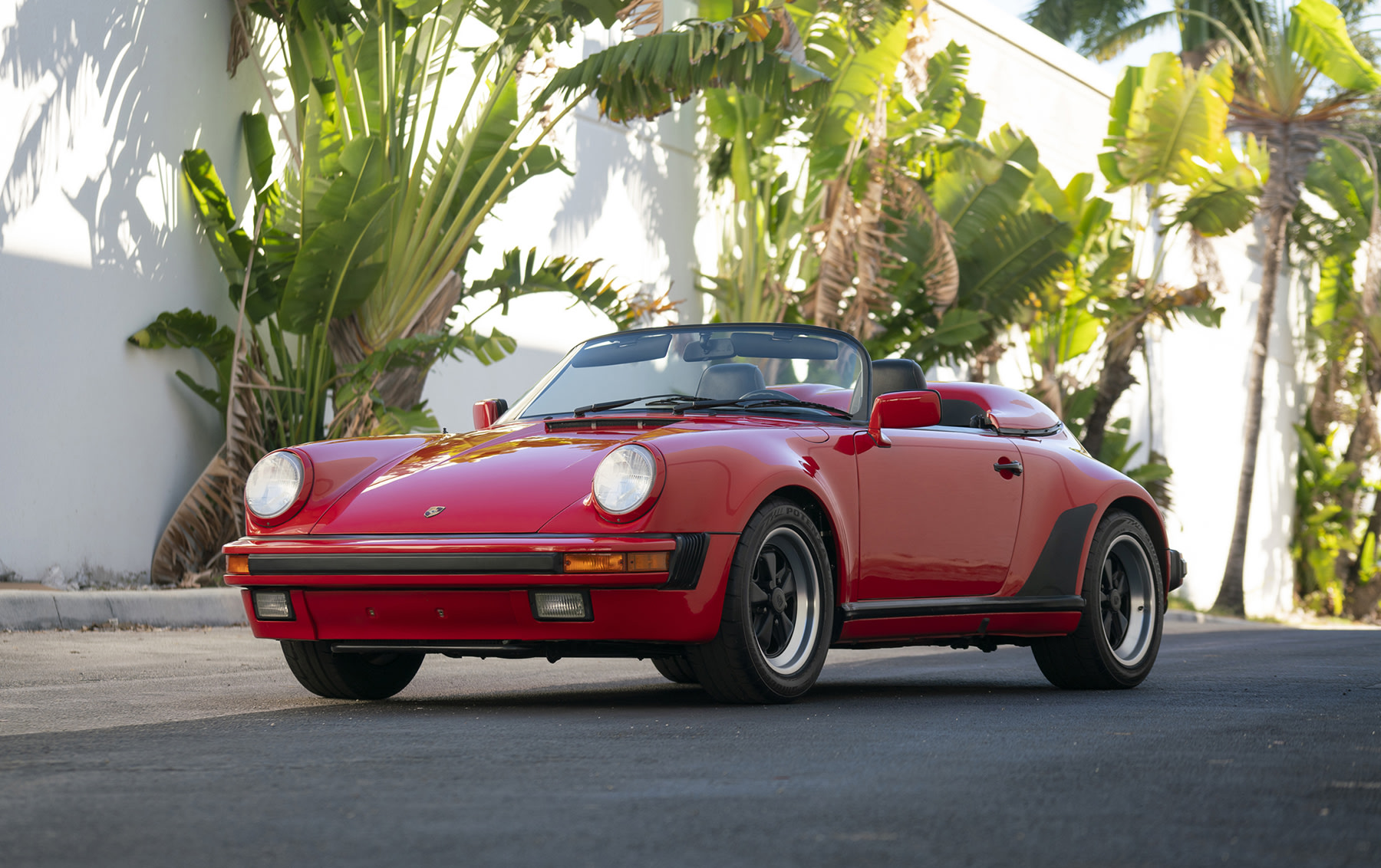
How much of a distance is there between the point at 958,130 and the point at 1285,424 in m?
17.4

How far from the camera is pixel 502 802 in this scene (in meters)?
3.32

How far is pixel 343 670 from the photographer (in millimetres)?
5754

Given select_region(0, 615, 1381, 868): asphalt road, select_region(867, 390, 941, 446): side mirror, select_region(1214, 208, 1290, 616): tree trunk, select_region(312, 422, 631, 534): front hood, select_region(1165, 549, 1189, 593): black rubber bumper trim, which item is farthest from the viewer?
select_region(1214, 208, 1290, 616): tree trunk

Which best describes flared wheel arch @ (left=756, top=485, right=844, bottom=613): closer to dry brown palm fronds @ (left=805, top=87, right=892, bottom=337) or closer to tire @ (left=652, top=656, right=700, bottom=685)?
tire @ (left=652, top=656, right=700, bottom=685)

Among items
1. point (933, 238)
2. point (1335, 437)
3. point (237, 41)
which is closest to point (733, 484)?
point (237, 41)

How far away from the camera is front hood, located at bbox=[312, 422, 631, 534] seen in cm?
513

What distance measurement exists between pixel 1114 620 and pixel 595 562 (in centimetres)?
287

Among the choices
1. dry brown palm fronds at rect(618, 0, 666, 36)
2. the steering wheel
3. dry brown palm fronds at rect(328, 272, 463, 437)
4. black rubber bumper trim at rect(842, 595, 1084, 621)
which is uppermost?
dry brown palm fronds at rect(618, 0, 666, 36)

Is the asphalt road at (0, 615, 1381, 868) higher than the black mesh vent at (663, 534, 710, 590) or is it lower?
lower

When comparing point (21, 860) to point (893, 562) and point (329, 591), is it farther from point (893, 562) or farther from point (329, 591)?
point (893, 562)

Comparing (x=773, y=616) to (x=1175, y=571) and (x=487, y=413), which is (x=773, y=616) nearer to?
(x=487, y=413)

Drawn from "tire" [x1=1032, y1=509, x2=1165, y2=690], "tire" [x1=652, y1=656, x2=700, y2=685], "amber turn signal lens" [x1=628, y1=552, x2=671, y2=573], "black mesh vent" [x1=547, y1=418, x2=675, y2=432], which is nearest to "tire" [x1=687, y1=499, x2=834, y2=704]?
"amber turn signal lens" [x1=628, y1=552, x2=671, y2=573]

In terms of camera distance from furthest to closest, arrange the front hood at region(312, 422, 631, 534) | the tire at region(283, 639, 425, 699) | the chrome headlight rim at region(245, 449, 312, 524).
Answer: the tire at region(283, 639, 425, 699)
the chrome headlight rim at region(245, 449, 312, 524)
the front hood at region(312, 422, 631, 534)

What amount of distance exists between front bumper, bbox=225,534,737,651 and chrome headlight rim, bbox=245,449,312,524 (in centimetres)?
25
